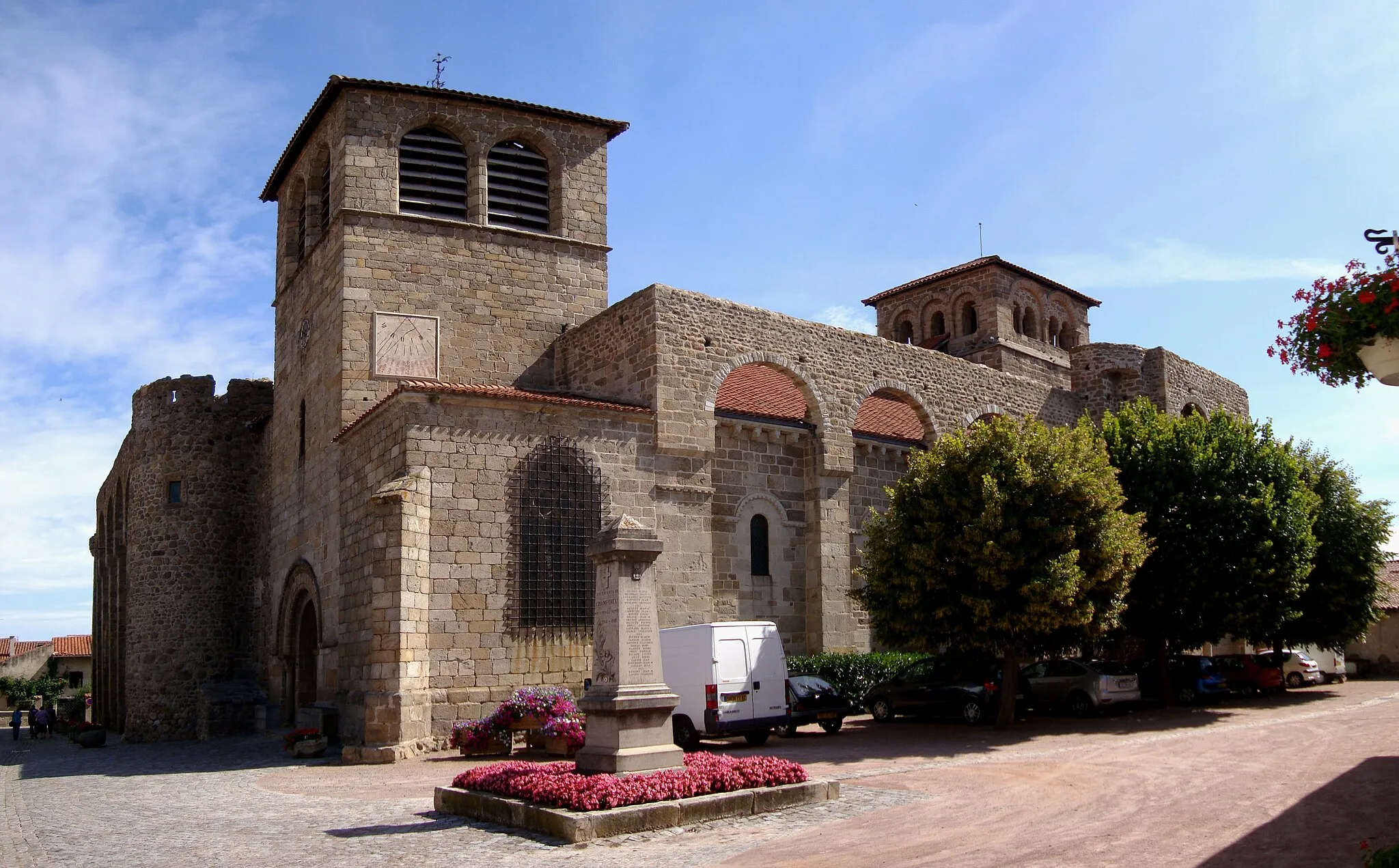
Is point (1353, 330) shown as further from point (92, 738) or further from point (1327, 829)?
point (92, 738)

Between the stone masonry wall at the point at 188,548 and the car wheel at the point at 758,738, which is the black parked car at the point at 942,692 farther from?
the stone masonry wall at the point at 188,548

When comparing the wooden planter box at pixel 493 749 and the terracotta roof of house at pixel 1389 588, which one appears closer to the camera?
the wooden planter box at pixel 493 749

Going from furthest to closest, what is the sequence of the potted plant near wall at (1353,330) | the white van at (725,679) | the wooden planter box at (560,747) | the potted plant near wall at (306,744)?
the potted plant near wall at (306,744) → the white van at (725,679) → the wooden planter box at (560,747) → the potted plant near wall at (1353,330)

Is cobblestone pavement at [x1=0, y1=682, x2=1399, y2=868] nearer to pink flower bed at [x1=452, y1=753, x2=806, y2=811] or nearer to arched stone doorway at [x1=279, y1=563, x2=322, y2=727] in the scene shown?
pink flower bed at [x1=452, y1=753, x2=806, y2=811]

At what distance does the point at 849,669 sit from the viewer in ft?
68.8

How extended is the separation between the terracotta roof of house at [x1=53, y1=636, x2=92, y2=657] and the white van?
153 feet

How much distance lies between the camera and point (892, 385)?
24.0 meters

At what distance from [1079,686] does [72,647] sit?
5018 centimetres

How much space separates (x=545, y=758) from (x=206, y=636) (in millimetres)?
15370

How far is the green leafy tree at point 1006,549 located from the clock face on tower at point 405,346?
9533 millimetres

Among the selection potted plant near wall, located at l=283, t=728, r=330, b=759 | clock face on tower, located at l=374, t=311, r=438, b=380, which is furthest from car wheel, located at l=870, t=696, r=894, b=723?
clock face on tower, located at l=374, t=311, r=438, b=380

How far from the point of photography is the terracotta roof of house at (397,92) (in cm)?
2202

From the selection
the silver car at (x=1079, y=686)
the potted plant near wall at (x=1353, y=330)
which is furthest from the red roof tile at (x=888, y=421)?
the potted plant near wall at (x=1353, y=330)

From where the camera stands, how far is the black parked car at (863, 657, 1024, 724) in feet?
61.3
